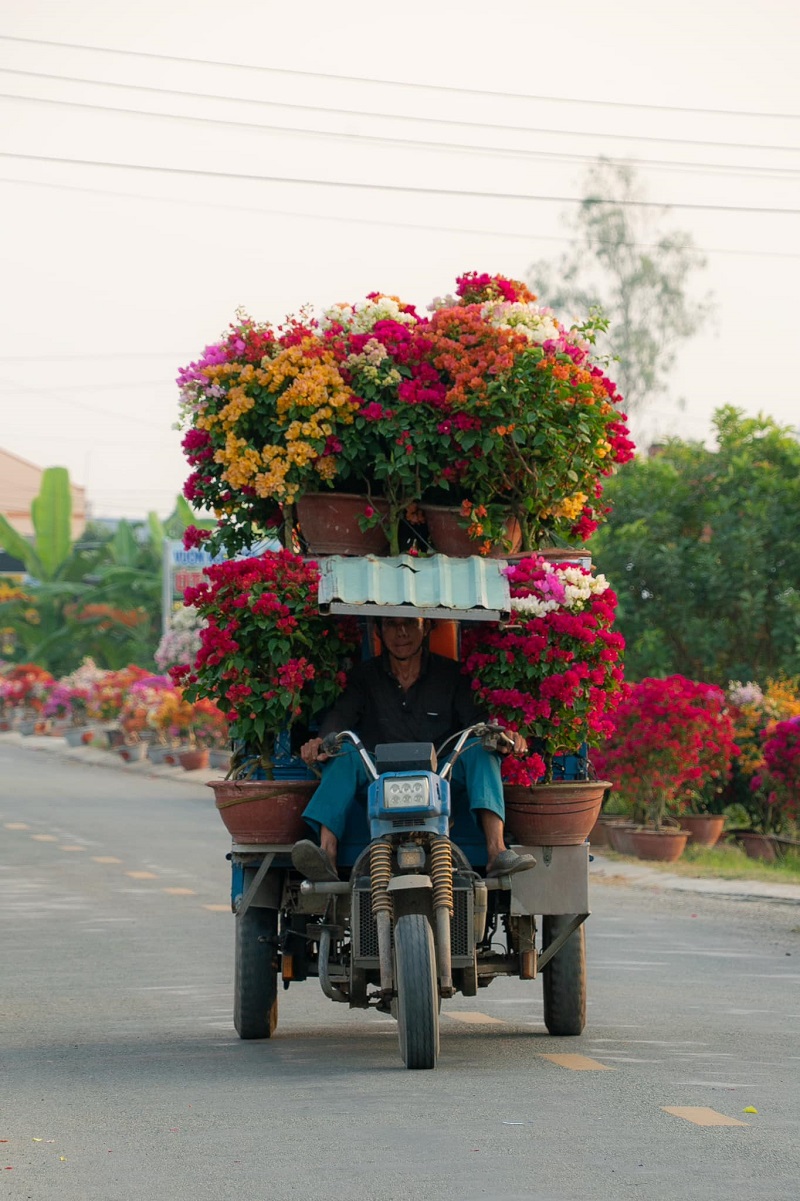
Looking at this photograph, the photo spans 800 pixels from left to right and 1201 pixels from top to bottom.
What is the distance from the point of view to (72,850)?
2247 centimetres

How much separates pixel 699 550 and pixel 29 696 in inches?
1239

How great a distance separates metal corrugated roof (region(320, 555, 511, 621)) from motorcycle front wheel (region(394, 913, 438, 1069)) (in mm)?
1602

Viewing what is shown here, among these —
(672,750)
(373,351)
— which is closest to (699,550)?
(672,750)

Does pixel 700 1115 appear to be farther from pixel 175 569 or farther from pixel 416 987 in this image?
pixel 175 569

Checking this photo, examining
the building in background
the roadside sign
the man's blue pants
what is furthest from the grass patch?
the building in background

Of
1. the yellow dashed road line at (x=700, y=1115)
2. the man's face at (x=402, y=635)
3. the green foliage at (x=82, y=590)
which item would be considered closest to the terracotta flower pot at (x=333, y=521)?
the man's face at (x=402, y=635)

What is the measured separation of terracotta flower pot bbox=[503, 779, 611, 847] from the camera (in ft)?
31.0

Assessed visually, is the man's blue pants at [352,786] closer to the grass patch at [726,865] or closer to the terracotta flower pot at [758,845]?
the grass patch at [726,865]

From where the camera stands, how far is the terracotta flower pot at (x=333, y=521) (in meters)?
10.3

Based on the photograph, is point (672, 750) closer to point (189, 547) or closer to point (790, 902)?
point (790, 902)

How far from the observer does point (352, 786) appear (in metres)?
9.20

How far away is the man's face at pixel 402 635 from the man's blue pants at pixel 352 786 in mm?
649

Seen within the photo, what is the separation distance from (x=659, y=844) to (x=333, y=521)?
12.1m

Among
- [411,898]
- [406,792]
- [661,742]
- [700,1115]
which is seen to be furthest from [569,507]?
[661,742]
